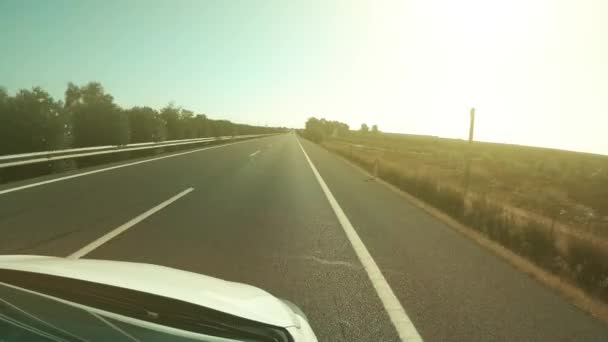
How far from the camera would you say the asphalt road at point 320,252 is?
13.5 feet

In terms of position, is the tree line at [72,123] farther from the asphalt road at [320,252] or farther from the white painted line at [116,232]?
the white painted line at [116,232]

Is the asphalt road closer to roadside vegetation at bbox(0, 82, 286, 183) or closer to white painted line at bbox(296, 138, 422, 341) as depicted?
white painted line at bbox(296, 138, 422, 341)

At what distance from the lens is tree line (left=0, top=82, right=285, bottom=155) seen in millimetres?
17766

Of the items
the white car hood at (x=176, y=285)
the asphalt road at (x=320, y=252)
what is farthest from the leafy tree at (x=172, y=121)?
the white car hood at (x=176, y=285)

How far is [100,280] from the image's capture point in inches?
95.9

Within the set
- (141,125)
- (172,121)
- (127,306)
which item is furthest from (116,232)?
(172,121)

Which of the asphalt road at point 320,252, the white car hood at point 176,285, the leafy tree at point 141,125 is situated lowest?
the asphalt road at point 320,252

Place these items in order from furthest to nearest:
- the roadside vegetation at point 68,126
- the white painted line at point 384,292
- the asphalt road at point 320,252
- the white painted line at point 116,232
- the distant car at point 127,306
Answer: the roadside vegetation at point 68,126 → the white painted line at point 116,232 → the asphalt road at point 320,252 → the white painted line at point 384,292 → the distant car at point 127,306

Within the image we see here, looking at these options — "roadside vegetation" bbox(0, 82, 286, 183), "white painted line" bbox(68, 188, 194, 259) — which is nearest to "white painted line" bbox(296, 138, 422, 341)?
"white painted line" bbox(68, 188, 194, 259)

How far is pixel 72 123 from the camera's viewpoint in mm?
20906

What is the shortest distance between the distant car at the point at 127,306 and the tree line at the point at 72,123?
17652 mm

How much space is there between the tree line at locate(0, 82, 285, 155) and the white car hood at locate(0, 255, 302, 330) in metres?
17.7

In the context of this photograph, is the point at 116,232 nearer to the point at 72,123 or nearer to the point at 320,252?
the point at 320,252

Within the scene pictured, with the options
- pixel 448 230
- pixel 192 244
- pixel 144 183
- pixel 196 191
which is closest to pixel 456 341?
pixel 192 244
